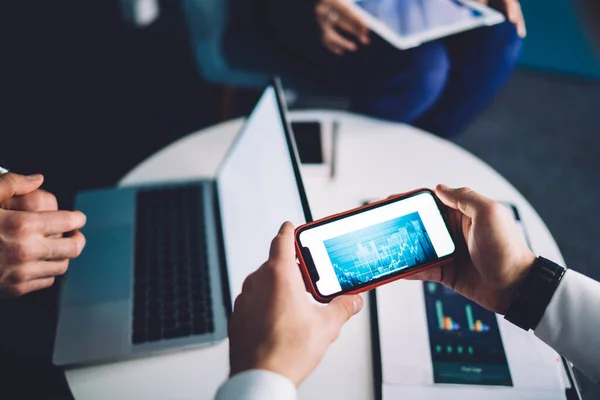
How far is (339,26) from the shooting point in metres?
1.38

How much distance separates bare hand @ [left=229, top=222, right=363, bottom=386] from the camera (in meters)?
0.61

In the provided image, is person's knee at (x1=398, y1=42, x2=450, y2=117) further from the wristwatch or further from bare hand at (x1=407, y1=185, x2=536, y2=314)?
the wristwatch

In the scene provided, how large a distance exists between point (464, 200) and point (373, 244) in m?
0.17

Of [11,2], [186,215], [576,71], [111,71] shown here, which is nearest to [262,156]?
[186,215]

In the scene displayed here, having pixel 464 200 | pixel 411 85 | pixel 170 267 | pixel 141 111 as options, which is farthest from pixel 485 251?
pixel 141 111

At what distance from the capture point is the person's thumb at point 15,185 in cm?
78

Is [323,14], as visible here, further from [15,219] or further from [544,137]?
[544,137]

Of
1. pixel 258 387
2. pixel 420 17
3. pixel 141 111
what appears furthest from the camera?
pixel 141 111

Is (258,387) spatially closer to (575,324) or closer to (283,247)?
(283,247)

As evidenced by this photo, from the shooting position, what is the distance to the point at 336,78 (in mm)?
1430

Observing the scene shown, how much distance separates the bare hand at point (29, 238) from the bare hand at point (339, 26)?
86cm

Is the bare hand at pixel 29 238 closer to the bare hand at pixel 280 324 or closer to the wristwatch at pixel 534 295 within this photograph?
the bare hand at pixel 280 324

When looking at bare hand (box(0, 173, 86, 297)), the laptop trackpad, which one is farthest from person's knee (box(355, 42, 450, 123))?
bare hand (box(0, 173, 86, 297))

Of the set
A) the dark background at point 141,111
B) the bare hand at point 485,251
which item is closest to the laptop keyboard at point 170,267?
the bare hand at point 485,251
